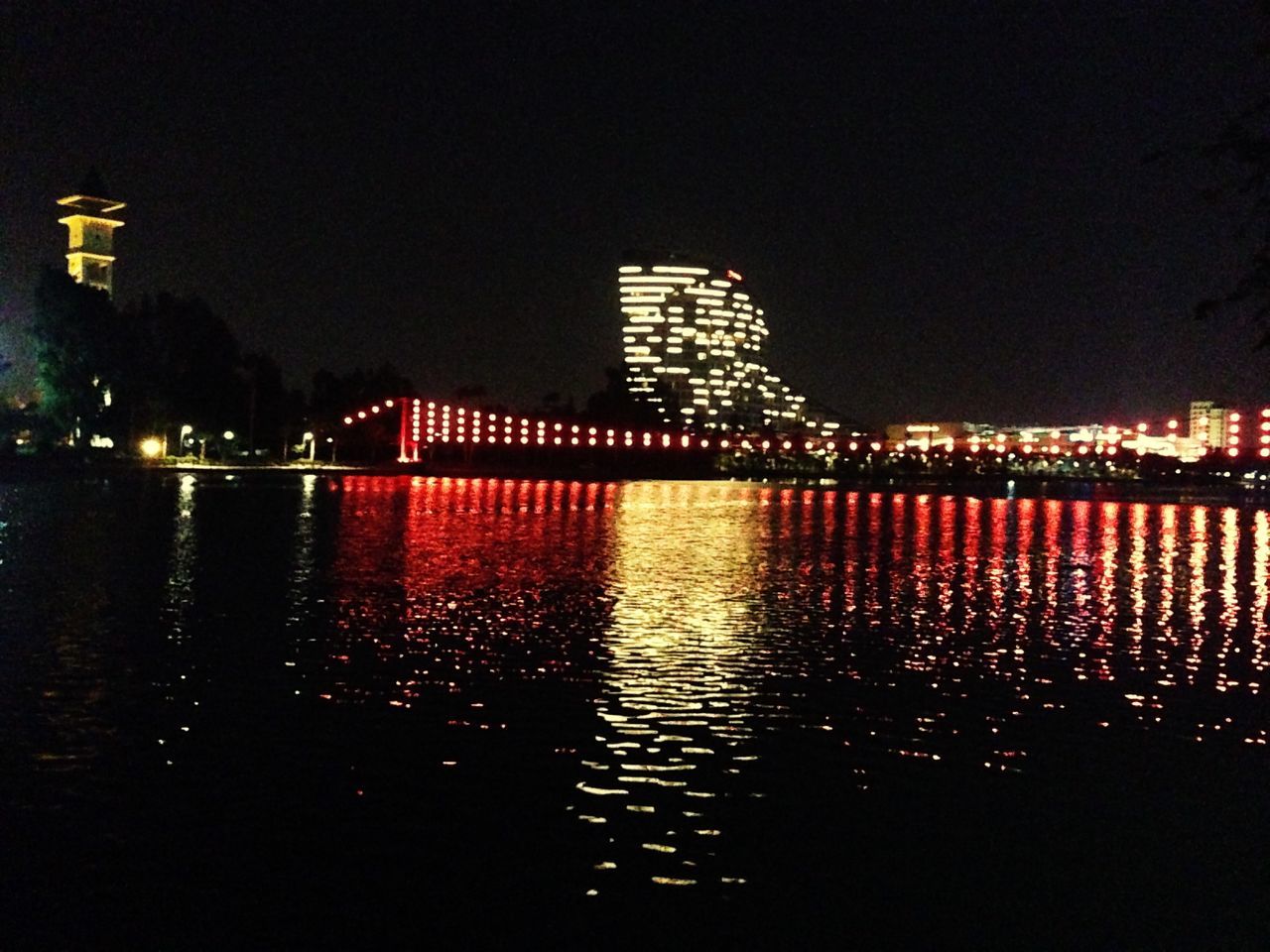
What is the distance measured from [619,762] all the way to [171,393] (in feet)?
371

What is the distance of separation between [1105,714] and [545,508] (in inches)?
1944

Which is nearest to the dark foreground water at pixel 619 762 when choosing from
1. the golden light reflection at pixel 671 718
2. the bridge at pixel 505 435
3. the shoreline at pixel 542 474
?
the golden light reflection at pixel 671 718

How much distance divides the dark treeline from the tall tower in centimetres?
2816

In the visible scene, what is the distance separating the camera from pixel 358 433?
163375 mm

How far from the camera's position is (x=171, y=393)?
117m

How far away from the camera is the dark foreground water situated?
877 cm

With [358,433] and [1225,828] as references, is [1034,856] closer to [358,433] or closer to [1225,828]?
[1225,828]

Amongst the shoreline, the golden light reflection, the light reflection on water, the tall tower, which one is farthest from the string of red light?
the golden light reflection

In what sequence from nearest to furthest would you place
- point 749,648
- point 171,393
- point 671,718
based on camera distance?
1. point 671,718
2. point 749,648
3. point 171,393

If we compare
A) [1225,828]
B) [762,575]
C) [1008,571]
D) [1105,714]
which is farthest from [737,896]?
[1008,571]

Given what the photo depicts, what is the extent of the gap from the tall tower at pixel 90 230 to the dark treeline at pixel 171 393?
1109 inches

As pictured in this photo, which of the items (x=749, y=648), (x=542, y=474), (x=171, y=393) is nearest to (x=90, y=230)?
(x=171, y=393)

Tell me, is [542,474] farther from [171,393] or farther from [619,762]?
[619,762]

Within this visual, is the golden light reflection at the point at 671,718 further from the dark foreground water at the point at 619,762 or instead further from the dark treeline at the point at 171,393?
the dark treeline at the point at 171,393
